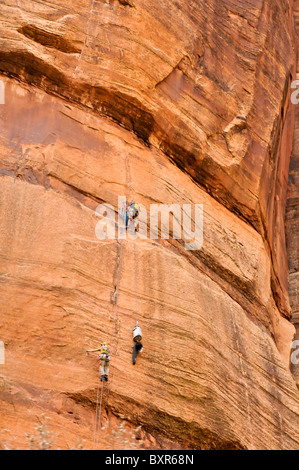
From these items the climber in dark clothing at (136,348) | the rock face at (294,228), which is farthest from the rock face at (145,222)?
the rock face at (294,228)

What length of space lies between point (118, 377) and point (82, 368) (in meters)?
0.81

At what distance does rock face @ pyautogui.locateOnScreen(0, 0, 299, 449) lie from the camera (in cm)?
1809

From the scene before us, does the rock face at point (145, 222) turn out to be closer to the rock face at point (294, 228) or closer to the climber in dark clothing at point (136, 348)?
the climber in dark clothing at point (136, 348)

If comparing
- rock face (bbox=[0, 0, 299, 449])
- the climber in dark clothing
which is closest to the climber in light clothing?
rock face (bbox=[0, 0, 299, 449])

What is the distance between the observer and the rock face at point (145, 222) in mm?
18094

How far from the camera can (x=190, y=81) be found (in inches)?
964

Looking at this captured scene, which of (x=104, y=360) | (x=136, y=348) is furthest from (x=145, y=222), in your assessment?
(x=104, y=360)

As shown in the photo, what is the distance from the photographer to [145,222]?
70.0 feet

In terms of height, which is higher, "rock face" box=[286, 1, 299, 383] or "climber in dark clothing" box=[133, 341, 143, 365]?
"rock face" box=[286, 1, 299, 383]

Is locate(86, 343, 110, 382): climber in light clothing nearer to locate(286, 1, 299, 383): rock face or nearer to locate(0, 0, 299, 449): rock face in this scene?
locate(0, 0, 299, 449): rock face

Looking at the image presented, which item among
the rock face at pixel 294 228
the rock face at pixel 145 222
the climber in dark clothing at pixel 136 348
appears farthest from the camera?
the rock face at pixel 294 228

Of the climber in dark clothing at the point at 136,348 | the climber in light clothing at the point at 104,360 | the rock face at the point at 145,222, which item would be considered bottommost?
the climber in light clothing at the point at 104,360

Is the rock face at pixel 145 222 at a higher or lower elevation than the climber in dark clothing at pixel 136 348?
higher
